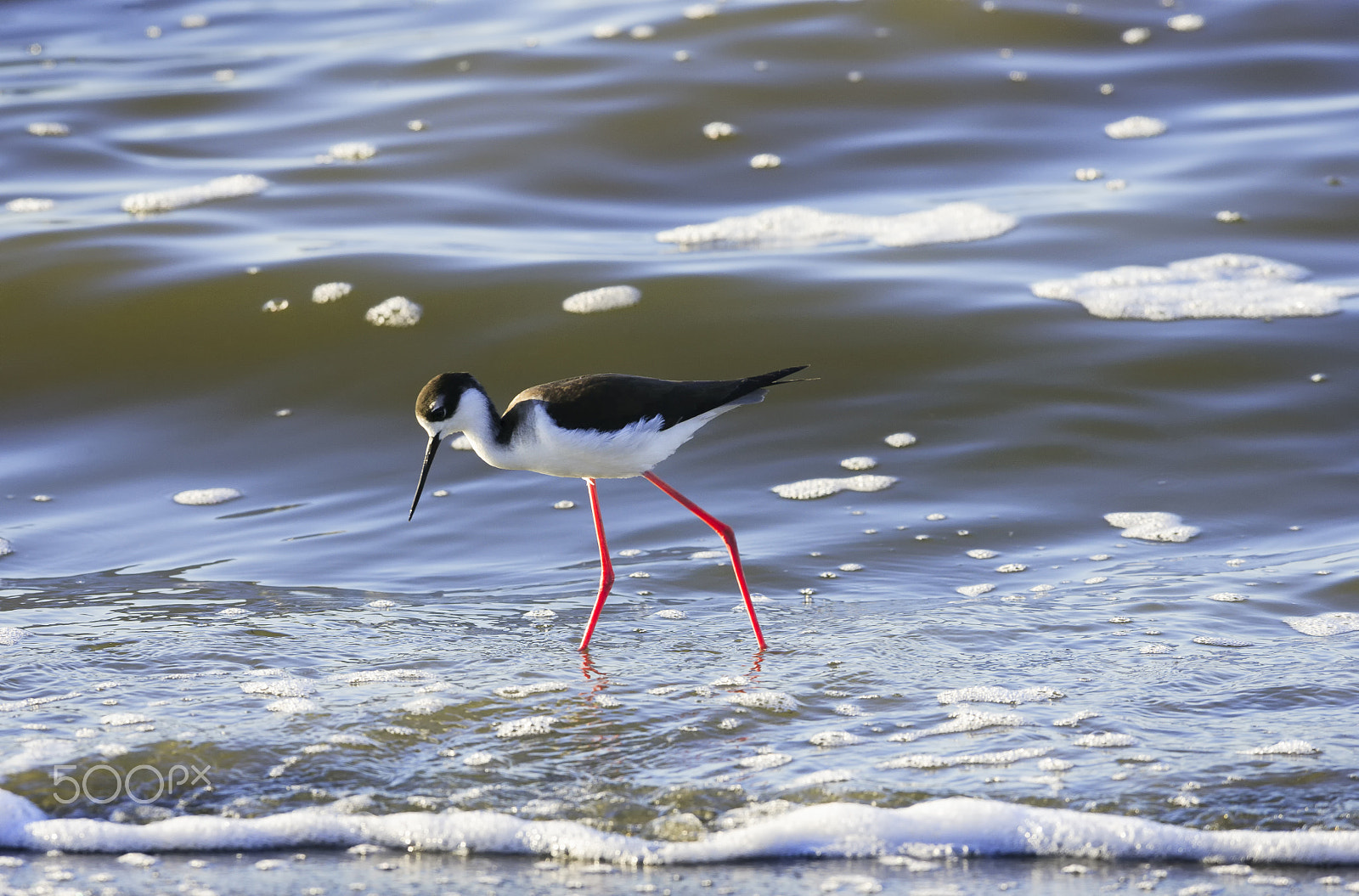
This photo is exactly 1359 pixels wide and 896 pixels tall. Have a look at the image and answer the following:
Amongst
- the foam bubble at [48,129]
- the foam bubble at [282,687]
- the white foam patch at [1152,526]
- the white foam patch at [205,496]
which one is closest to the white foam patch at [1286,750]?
the white foam patch at [1152,526]

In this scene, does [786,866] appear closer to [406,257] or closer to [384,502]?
[384,502]

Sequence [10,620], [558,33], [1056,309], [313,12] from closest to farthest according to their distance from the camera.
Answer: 1. [10,620]
2. [1056,309]
3. [558,33]
4. [313,12]

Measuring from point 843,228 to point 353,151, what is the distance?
152 inches

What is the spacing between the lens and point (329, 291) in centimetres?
877

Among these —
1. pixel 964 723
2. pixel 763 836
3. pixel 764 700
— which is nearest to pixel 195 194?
pixel 764 700

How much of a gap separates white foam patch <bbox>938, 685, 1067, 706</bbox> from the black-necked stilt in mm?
781

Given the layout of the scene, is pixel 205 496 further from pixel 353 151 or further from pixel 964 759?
pixel 353 151

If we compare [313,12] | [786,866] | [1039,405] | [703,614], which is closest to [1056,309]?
[1039,405]

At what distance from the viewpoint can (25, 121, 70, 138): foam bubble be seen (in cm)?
1173

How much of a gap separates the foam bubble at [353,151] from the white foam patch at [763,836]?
7.76 metres

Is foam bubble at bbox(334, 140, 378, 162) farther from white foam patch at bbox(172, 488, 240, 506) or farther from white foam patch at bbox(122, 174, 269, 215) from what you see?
white foam patch at bbox(172, 488, 240, 506)

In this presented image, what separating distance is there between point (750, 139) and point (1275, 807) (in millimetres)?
8004

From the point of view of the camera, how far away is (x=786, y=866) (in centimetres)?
382

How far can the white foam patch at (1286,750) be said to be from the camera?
13.7 ft
